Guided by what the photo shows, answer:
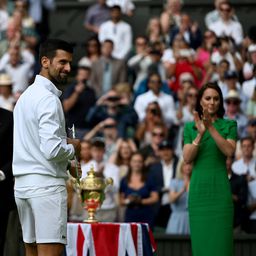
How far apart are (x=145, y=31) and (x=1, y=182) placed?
13.4 metres

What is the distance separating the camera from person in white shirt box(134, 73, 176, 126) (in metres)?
19.5

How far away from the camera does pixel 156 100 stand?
19641mm

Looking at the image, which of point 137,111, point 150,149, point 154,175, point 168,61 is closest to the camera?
point 154,175

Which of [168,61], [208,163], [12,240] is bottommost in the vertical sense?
[12,240]

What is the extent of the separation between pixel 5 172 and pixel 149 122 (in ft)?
25.2

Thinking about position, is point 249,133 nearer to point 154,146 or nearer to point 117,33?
point 154,146

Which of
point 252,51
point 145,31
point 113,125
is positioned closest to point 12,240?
point 113,125

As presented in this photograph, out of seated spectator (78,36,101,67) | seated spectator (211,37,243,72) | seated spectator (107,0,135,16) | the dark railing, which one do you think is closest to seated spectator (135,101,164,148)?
seated spectator (211,37,243,72)

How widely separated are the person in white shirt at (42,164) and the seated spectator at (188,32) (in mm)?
12927

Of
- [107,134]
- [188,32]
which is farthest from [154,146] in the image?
[188,32]

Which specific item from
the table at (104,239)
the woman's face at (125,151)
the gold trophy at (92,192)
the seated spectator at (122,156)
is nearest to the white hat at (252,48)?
the seated spectator at (122,156)

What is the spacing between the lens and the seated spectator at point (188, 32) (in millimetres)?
22109

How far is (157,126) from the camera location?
1878 cm

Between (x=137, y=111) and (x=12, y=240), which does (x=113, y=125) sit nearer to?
(x=137, y=111)
